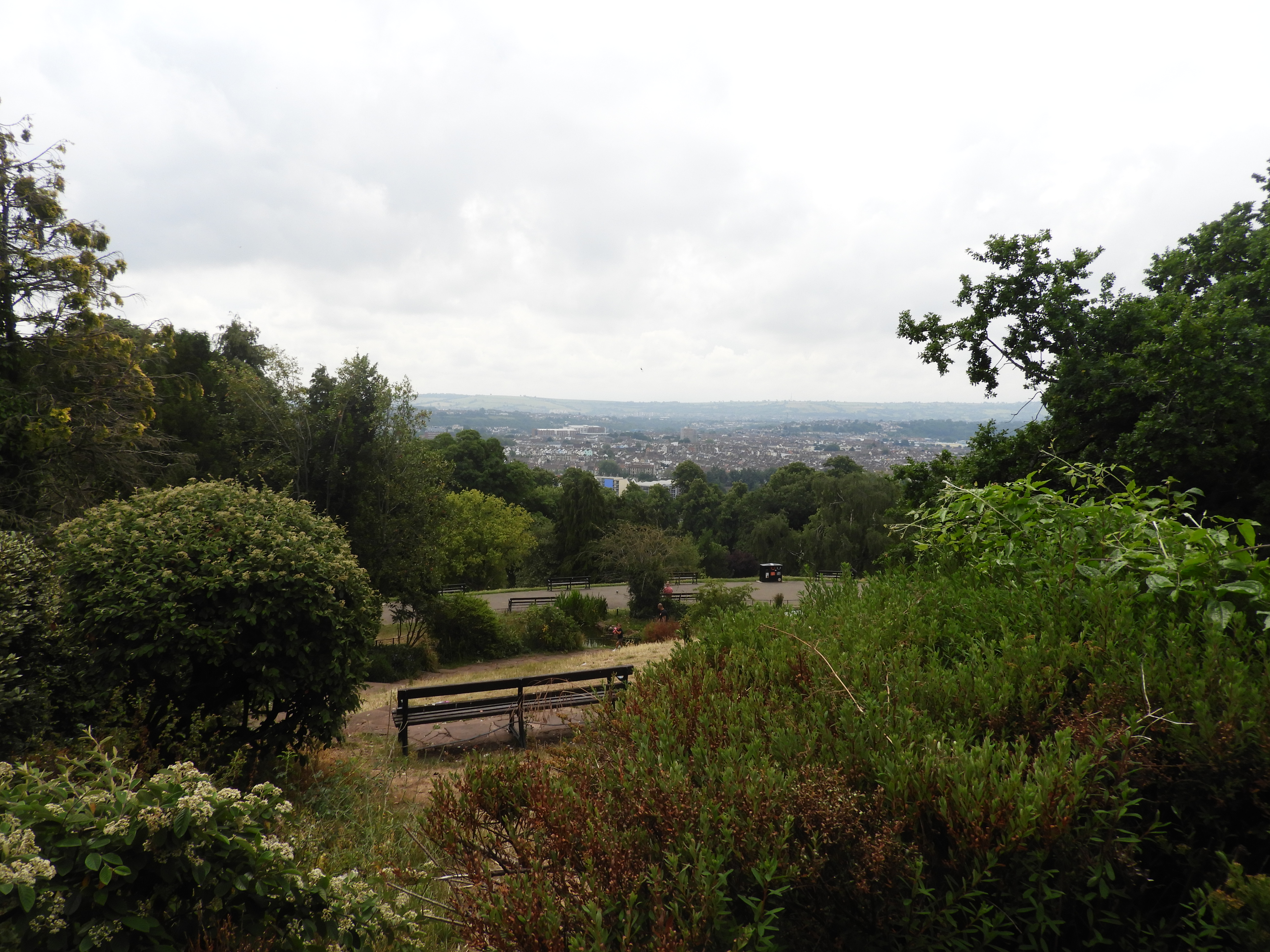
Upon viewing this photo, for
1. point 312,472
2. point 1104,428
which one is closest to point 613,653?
point 312,472

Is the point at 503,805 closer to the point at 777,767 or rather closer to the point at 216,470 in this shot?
the point at 777,767

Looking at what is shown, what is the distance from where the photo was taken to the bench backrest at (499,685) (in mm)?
6652

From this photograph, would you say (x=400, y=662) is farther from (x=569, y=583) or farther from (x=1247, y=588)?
(x=1247, y=588)

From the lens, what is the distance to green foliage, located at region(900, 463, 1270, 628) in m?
2.54

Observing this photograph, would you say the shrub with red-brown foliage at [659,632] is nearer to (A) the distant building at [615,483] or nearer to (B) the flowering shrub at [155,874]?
(B) the flowering shrub at [155,874]

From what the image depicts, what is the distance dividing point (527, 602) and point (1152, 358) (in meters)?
21.8

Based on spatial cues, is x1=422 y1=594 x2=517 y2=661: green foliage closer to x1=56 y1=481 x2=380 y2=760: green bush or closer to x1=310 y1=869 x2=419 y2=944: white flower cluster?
x1=56 y1=481 x2=380 y2=760: green bush

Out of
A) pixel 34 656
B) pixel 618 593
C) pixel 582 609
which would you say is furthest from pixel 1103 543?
pixel 618 593

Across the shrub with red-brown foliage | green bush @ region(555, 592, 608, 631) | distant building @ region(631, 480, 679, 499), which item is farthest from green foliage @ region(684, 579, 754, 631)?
distant building @ region(631, 480, 679, 499)

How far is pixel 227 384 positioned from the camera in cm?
1930

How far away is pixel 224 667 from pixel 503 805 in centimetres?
405

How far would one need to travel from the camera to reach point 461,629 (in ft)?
60.7

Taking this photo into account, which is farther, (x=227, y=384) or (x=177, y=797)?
(x=227, y=384)

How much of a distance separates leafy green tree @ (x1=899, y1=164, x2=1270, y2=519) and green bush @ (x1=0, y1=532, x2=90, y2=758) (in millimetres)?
9834
